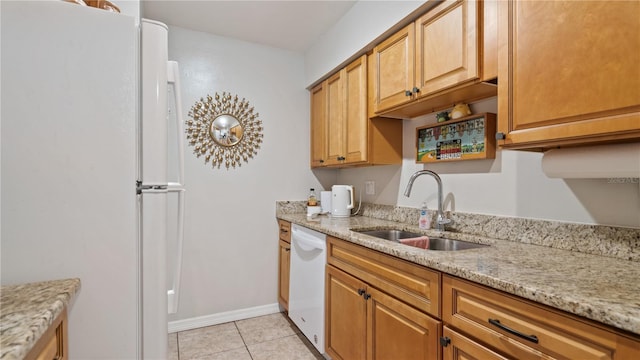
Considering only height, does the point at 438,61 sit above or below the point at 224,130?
above

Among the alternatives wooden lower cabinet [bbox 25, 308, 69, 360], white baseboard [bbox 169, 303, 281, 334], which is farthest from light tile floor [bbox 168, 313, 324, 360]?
wooden lower cabinet [bbox 25, 308, 69, 360]

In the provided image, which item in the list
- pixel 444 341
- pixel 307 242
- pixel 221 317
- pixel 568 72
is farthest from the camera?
pixel 221 317

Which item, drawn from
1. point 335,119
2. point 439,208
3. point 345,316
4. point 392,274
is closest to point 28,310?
point 392,274

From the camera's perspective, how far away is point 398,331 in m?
1.40

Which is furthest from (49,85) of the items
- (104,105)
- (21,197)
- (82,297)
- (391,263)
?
(391,263)

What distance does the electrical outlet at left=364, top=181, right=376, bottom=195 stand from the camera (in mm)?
2673

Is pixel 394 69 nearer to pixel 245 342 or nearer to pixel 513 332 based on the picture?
pixel 513 332

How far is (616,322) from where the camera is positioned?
70cm

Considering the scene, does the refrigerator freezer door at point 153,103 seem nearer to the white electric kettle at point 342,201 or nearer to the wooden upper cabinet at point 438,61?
the wooden upper cabinet at point 438,61

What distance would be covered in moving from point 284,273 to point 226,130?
1.36 m

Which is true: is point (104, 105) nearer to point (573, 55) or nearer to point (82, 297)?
point (82, 297)

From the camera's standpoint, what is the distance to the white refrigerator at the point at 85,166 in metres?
0.98

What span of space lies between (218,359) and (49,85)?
1.93 meters

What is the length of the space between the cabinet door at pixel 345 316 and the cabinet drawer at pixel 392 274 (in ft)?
0.25
